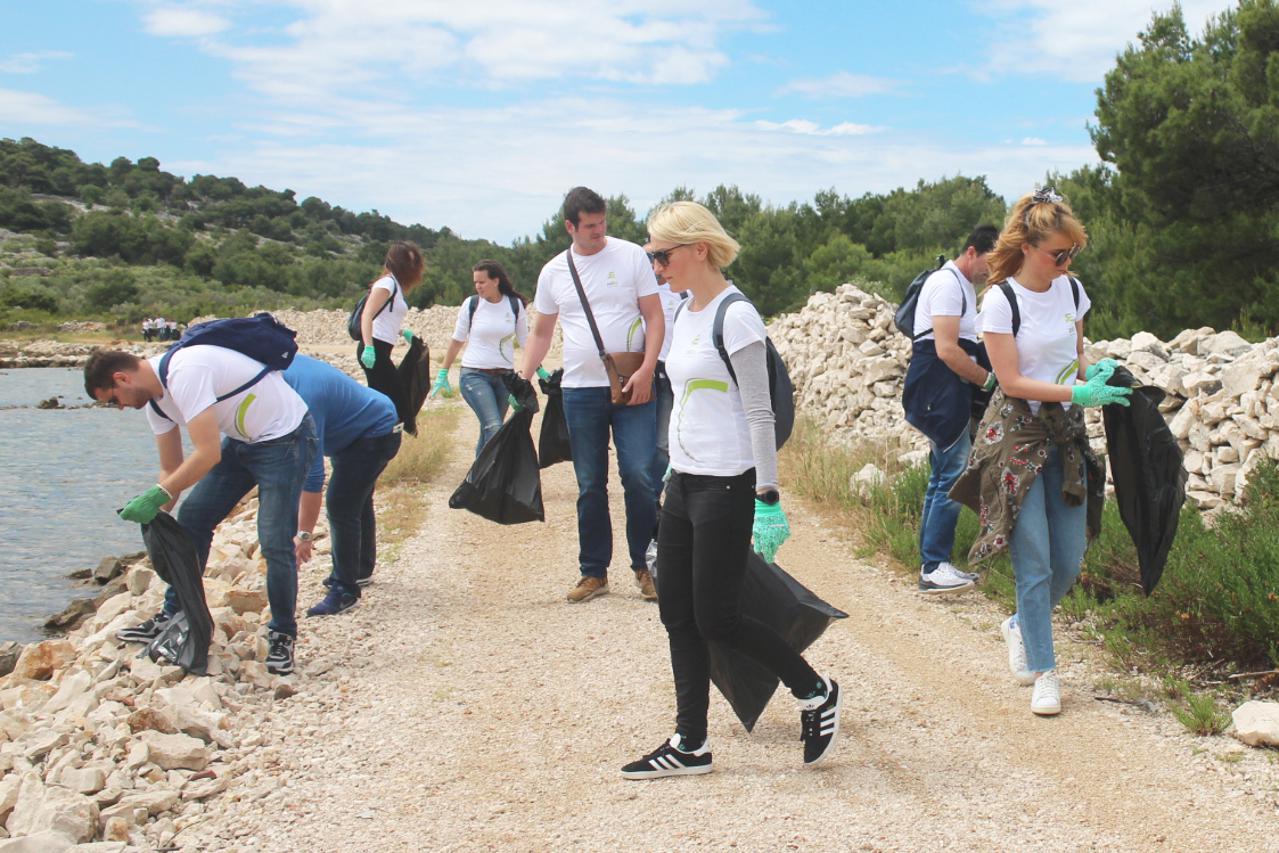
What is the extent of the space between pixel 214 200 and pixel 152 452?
450ft

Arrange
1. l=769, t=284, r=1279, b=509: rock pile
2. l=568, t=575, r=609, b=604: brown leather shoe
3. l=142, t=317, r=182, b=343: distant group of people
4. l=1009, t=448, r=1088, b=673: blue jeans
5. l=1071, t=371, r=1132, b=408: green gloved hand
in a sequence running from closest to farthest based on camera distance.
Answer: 1. l=1071, t=371, r=1132, b=408: green gloved hand
2. l=1009, t=448, r=1088, b=673: blue jeans
3. l=568, t=575, r=609, b=604: brown leather shoe
4. l=769, t=284, r=1279, b=509: rock pile
5. l=142, t=317, r=182, b=343: distant group of people

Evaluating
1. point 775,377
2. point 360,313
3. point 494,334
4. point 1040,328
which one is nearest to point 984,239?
point 1040,328

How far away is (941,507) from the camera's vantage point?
661 cm

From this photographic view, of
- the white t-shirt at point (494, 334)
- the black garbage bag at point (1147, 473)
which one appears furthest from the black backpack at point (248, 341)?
the white t-shirt at point (494, 334)

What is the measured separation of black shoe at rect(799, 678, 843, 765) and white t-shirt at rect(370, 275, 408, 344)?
18.2ft

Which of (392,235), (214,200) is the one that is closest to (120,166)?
(214,200)

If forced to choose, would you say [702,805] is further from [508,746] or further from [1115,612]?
[1115,612]

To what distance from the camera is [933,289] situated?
618cm

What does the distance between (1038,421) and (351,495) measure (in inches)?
149

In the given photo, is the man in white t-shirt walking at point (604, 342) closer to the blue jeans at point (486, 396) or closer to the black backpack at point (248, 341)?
the black backpack at point (248, 341)

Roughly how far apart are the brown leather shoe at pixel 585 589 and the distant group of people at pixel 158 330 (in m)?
49.9

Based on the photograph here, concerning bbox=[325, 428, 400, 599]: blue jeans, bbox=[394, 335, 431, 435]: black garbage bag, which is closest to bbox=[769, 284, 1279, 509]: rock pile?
bbox=[394, 335, 431, 435]: black garbage bag

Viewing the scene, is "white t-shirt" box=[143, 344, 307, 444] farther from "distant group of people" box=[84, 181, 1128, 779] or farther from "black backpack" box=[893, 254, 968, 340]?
"black backpack" box=[893, 254, 968, 340]

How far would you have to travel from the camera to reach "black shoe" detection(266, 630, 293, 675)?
5.54 m
